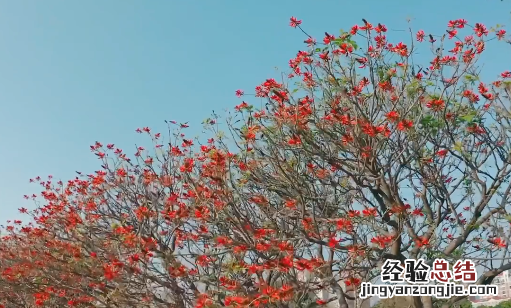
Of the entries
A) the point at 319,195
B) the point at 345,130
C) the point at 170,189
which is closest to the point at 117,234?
the point at 170,189

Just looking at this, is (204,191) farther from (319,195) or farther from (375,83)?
(375,83)

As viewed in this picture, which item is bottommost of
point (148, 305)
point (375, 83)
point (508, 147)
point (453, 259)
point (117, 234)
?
point (148, 305)

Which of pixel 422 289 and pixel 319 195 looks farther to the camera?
pixel 319 195

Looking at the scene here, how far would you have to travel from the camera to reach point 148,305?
5.73 meters

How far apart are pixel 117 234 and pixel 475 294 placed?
4039mm

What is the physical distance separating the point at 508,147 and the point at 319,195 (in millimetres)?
1837

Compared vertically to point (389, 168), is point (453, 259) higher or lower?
lower

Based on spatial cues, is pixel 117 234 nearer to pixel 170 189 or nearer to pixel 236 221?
pixel 170 189

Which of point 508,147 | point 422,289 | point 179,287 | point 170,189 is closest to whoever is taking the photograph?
point 422,289

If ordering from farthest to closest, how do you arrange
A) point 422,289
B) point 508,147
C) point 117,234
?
point 117,234
point 508,147
point 422,289

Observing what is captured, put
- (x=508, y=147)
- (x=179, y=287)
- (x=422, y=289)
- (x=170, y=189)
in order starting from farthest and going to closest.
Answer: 1. (x=170, y=189)
2. (x=179, y=287)
3. (x=508, y=147)
4. (x=422, y=289)

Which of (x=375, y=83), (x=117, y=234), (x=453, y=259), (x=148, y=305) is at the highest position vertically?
(x=375, y=83)

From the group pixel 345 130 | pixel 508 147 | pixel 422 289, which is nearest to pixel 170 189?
pixel 345 130

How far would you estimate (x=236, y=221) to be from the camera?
4637 mm
